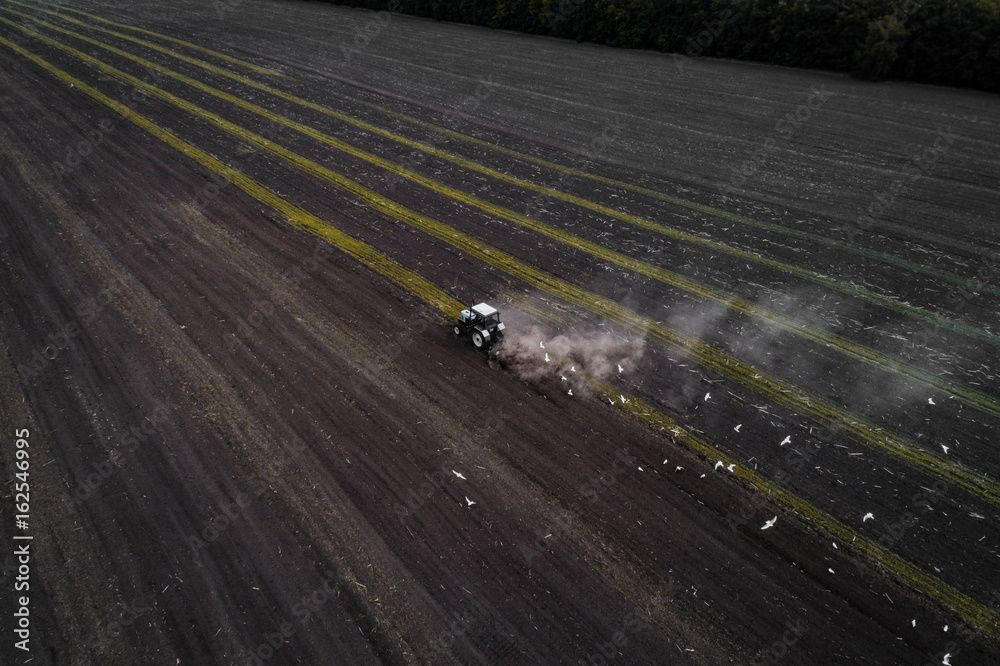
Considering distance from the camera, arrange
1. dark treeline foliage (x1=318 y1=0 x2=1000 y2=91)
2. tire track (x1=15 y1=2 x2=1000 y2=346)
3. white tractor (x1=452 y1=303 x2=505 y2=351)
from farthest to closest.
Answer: dark treeline foliage (x1=318 y1=0 x2=1000 y2=91), tire track (x1=15 y1=2 x2=1000 y2=346), white tractor (x1=452 y1=303 x2=505 y2=351)

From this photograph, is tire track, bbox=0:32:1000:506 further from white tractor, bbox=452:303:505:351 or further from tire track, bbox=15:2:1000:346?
tire track, bbox=15:2:1000:346

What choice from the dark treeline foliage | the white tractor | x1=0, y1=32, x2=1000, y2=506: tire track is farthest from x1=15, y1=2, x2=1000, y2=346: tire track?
the dark treeline foliage

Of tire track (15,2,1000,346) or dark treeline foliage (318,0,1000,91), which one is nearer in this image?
tire track (15,2,1000,346)

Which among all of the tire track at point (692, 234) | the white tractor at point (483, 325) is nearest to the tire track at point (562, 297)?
the white tractor at point (483, 325)

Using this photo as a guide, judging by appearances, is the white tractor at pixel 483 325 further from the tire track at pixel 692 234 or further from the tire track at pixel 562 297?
the tire track at pixel 692 234

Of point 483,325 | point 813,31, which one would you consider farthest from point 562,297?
point 813,31

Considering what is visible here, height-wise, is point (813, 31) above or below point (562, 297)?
above

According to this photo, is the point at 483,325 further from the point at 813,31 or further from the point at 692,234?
the point at 813,31
